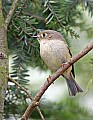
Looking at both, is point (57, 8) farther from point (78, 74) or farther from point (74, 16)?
point (78, 74)

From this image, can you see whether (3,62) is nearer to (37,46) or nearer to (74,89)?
(37,46)

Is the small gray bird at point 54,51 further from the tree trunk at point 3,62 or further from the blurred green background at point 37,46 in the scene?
the tree trunk at point 3,62

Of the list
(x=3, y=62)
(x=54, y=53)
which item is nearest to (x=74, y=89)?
(x=54, y=53)

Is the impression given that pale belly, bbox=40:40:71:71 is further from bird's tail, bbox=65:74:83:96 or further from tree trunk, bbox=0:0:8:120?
tree trunk, bbox=0:0:8:120

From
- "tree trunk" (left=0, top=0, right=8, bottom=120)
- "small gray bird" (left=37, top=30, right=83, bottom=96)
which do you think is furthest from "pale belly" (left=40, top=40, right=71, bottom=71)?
"tree trunk" (left=0, top=0, right=8, bottom=120)

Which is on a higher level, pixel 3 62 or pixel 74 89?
pixel 3 62

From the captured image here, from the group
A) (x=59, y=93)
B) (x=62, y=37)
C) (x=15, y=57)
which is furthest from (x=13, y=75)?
(x=59, y=93)

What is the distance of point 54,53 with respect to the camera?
1.05m

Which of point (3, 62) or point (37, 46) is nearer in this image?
point (3, 62)

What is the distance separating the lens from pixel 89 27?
1.10m

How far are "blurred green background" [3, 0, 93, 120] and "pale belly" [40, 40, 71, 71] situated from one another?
0.08 feet

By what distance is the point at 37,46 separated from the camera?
3.22 ft

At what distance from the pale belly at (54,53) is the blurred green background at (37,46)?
2 cm

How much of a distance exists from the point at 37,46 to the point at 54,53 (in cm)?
8
